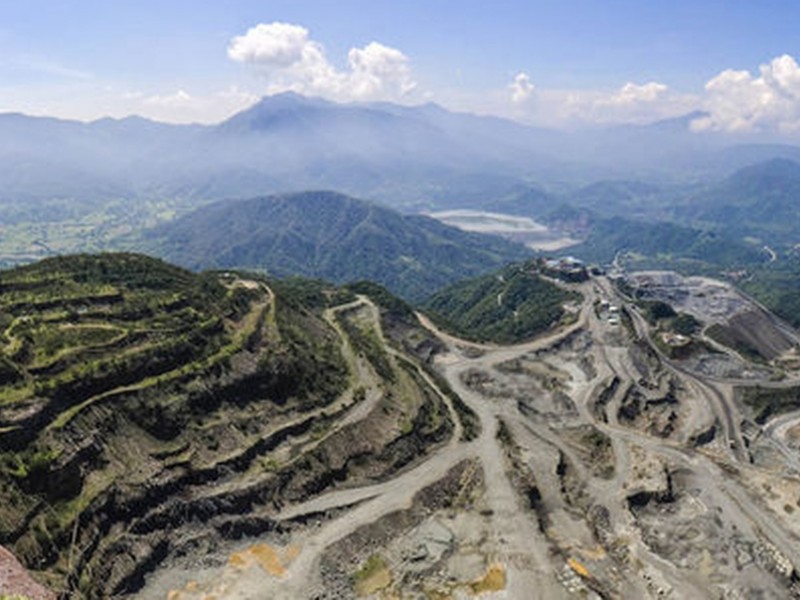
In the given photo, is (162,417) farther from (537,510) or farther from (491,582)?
(537,510)

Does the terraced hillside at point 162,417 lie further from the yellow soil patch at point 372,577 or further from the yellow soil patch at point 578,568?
the yellow soil patch at point 578,568

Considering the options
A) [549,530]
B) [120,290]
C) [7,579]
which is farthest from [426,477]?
[120,290]

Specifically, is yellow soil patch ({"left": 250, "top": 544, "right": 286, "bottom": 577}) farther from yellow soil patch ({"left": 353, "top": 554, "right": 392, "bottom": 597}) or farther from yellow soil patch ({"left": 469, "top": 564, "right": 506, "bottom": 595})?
yellow soil patch ({"left": 469, "top": 564, "right": 506, "bottom": 595})

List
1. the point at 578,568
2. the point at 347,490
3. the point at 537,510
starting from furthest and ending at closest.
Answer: the point at 537,510 → the point at 347,490 → the point at 578,568

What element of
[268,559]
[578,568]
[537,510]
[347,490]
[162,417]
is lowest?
[537,510]

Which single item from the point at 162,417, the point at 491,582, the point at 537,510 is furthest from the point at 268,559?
the point at 537,510
